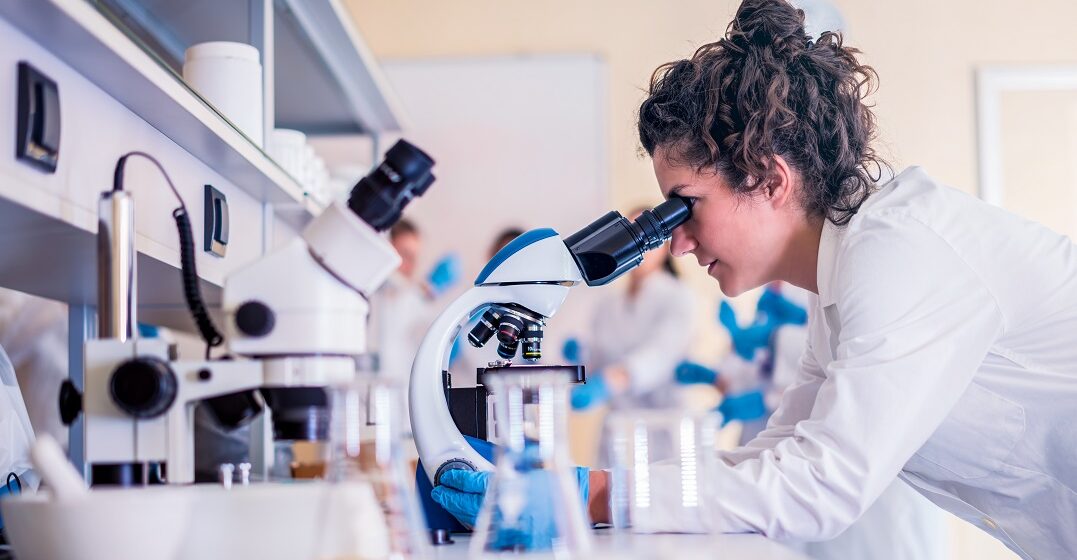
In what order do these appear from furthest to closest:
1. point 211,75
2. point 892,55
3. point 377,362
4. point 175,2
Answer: point 892,55
point 377,362
point 175,2
point 211,75

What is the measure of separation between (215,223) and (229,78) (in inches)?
11.3

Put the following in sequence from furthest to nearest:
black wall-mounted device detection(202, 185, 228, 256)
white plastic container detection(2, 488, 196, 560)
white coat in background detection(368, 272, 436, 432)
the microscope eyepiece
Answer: white coat in background detection(368, 272, 436, 432)
black wall-mounted device detection(202, 185, 228, 256)
the microscope eyepiece
white plastic container detection(2, 488, 196, 560)

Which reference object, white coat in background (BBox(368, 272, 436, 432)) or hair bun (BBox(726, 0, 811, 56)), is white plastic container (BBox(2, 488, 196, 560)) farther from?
white coat in background (BBox(368, 272, 436, 432))

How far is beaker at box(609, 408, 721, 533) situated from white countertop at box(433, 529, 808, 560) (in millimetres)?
30

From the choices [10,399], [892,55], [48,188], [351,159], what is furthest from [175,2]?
[892,55]

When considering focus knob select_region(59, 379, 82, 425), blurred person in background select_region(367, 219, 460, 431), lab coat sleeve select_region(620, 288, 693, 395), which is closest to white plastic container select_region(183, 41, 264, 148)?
focus knob select_region(59, 379, 82, 425)

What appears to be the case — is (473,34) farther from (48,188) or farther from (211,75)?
(48,188)

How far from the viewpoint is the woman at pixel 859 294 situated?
1.06 meters

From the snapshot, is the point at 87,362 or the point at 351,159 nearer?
the point at 87,362

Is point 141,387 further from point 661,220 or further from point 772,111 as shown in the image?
point 772,111

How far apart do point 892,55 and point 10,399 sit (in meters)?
4.06

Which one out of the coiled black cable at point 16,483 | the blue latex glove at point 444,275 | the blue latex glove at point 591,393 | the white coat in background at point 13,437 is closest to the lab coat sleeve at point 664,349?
the blue latex glove at point 591,393

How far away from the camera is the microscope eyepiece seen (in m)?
0.80

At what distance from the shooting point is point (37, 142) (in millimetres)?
925
